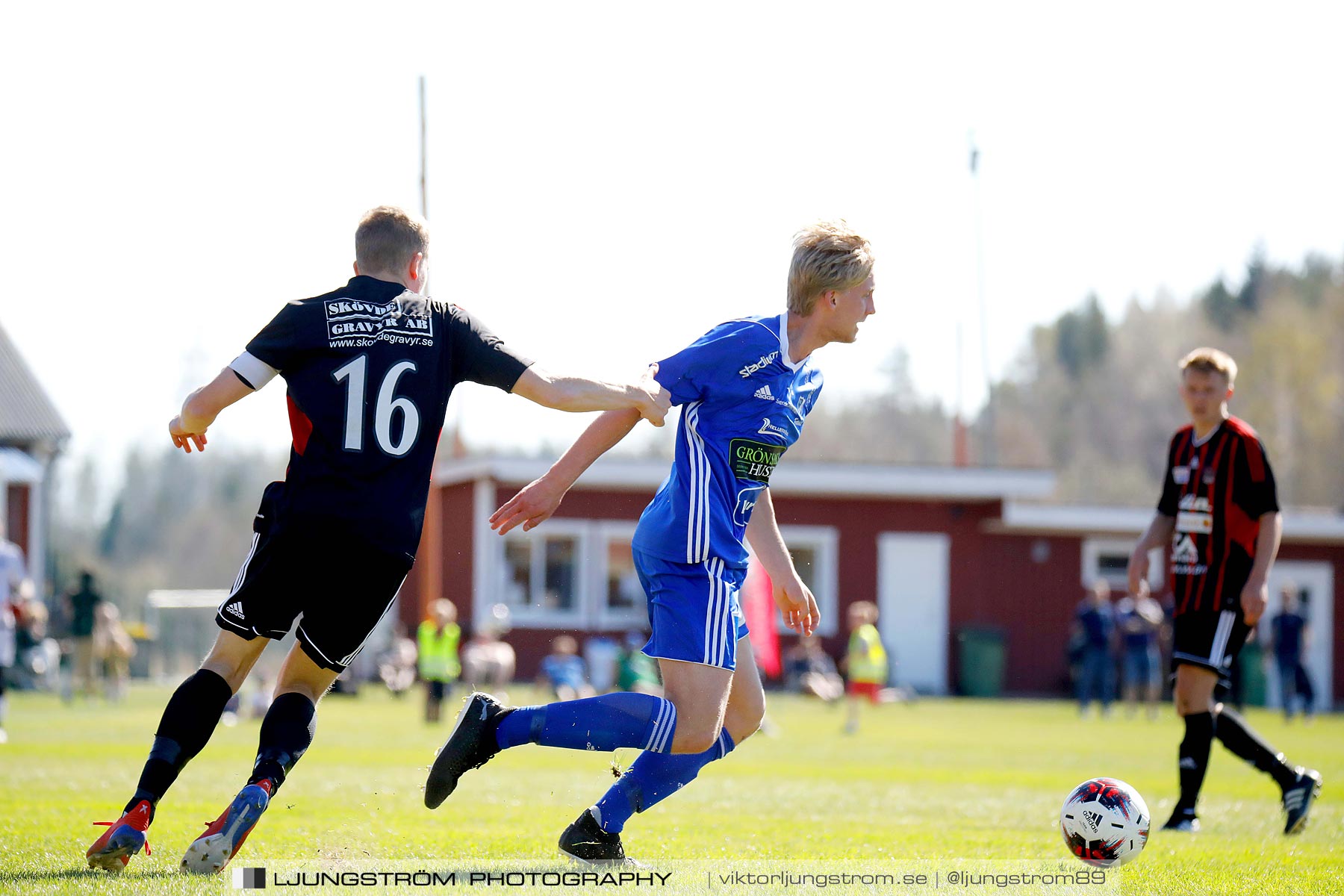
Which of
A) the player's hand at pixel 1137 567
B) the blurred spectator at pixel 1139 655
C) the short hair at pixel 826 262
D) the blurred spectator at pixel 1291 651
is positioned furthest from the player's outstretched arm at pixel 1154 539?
the blurred spectator at pixel 1139 655

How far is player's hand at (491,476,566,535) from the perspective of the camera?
495 centimetres

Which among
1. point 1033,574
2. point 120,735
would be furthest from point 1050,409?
point 120,735

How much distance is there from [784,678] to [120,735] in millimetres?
18469

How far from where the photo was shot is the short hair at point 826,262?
517cm

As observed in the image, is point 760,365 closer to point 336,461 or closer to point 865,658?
point 336,461

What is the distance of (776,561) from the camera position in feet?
18.0

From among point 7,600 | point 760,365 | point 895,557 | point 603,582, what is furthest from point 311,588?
point 895,557

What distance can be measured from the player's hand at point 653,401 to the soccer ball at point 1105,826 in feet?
7.10

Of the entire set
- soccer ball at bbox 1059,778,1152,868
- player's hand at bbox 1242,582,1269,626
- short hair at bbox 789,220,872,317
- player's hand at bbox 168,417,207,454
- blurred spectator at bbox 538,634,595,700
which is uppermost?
short hair at bbox 789,220,872,317

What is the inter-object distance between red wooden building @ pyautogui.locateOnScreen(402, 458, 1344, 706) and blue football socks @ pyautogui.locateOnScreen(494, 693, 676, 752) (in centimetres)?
2562

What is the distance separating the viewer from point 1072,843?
554cm

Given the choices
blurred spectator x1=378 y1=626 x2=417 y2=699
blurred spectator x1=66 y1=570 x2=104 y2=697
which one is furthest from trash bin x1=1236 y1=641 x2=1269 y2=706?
blurred spectator x1=66 y1=570 x2=104 y2=697

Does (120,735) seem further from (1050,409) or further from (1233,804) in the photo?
(1050,409)

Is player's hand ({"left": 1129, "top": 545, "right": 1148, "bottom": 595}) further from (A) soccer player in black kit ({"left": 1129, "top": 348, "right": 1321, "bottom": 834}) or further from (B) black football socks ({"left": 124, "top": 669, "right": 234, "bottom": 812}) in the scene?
(B) black football socks ({"left": 124, "top": 669, "right": 234, "bottom": 812})
